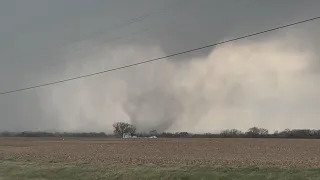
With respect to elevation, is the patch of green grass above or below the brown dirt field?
below

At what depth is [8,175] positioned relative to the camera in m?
30.0

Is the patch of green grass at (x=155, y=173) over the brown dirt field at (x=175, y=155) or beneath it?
beneath

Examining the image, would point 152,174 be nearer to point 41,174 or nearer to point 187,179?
point 187,179

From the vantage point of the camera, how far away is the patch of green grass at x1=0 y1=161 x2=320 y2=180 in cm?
2267

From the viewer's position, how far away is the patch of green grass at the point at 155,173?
893 inches

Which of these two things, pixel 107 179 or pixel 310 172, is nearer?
pixel 310 172

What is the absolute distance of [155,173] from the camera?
26219mm

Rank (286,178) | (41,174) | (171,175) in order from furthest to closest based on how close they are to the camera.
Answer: (41,174) < (171,175) < (286,178)

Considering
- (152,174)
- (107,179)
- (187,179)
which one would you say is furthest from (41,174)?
(187,179)

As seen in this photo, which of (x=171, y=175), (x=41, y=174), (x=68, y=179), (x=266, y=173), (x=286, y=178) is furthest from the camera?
(x=41, y=174)

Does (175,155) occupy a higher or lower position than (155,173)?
higher

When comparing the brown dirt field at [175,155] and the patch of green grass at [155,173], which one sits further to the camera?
the brown dirt field at [175,155]

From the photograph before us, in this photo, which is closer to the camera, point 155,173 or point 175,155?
point 155,173

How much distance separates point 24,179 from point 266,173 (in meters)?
14.9
